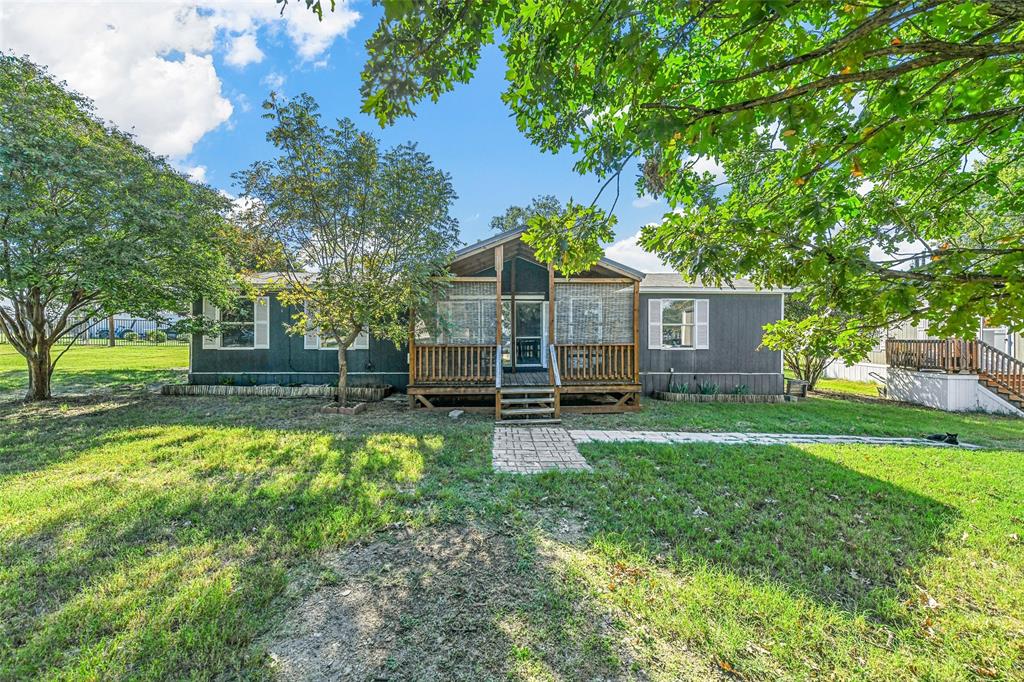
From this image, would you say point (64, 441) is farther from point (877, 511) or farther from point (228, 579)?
point (877, 511)

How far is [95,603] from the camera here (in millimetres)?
2531

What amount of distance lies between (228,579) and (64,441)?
5698 mm

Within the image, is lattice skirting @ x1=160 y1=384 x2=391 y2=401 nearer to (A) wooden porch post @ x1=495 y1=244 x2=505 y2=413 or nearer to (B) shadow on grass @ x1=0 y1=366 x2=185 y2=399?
(B) shadow on grass @ x1=0 y1=366 x2=185 y2=399

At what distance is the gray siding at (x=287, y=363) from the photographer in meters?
11.2

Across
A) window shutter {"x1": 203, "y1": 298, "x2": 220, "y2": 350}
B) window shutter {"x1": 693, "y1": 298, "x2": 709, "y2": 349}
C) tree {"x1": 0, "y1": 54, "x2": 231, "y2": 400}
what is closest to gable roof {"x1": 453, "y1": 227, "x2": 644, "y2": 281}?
window shutter {"x1": 693, "y1": 298, "x2": 709, "y2": 349}

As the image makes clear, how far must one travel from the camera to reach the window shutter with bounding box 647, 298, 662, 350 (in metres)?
11.5

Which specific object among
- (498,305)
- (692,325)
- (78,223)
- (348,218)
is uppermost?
(348,218)

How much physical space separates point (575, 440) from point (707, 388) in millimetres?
6423

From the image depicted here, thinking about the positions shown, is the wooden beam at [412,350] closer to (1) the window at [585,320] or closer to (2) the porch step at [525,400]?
(2) the porch step at [525,400]

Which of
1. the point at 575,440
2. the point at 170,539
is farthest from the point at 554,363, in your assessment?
the point at 170,539

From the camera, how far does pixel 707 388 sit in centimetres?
1123

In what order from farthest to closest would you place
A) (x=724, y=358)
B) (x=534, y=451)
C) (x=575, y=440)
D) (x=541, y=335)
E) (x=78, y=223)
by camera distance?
(x=724, y=358)
(x=541, y=335)
(x=78, y=223)
(x=575, y=440)
(x=534, y=451)

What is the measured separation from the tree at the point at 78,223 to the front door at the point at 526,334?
6843mm

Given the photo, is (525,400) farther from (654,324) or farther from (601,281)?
(654,324)
